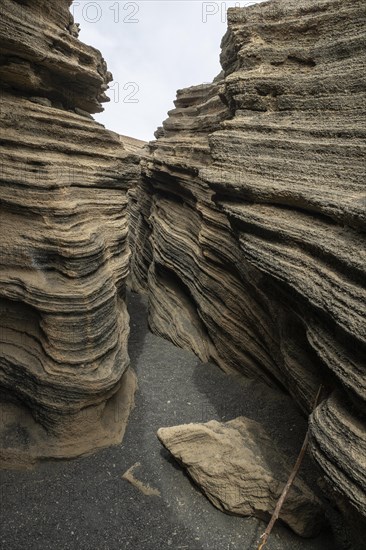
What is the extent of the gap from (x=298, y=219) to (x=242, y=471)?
5.01 m

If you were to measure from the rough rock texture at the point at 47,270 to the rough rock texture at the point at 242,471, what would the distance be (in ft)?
7.02

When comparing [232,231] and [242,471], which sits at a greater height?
[232,231]

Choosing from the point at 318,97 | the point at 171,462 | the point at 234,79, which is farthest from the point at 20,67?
the point at 171,462

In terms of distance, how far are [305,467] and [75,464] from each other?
504 cm

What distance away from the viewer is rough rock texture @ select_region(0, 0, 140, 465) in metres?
7.81

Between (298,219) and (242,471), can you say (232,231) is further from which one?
(242,471)

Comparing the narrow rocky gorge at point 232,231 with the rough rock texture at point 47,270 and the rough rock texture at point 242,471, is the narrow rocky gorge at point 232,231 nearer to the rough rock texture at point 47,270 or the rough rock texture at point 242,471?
the rough rock texture at point 47,270

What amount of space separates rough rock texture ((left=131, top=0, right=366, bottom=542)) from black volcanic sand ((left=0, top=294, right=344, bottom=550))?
132 cm

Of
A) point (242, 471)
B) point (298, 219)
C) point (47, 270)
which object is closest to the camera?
point (298, 219)

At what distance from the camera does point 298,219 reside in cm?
637

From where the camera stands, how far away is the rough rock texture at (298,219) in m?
5.14

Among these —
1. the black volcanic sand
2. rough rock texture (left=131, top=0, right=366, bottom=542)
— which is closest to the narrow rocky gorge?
rough rock texture (left=131, top=0, right=366, bottom=542)

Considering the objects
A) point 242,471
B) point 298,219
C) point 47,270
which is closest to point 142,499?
point 242,471

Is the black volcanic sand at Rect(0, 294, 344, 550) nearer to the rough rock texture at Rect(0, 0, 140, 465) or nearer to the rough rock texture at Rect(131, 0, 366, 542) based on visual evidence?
the rough rock texture at Rect(0, 0, 140, 465)
